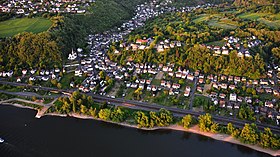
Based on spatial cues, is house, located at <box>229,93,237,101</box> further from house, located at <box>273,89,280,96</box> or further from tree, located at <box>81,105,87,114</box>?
tree, located at <box>81,105,87,114</box>

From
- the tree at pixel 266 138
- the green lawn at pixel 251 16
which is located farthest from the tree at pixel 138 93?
the green lawn at pixel 251 16

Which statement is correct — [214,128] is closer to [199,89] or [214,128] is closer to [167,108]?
[167,108]

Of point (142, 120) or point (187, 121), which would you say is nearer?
point (187, 121)

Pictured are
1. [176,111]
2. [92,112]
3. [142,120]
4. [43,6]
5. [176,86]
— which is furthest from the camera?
[43,6]

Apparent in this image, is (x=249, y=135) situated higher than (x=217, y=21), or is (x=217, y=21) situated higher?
(x=217, y=21)

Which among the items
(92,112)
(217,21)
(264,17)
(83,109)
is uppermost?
(264,17)

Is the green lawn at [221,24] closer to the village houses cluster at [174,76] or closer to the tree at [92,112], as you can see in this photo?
the village houses cluster at [174,76]

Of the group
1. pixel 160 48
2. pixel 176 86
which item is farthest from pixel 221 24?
pixel 176 86
